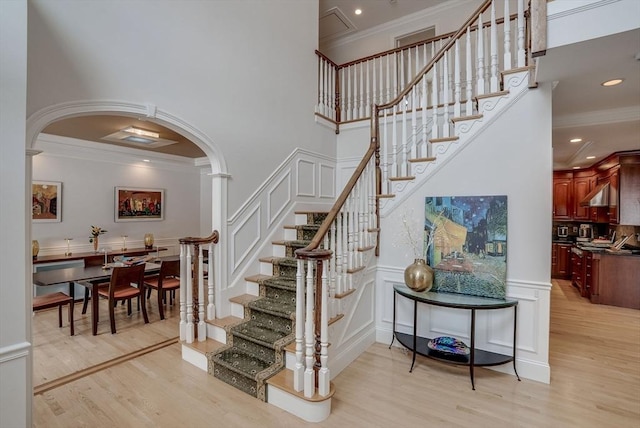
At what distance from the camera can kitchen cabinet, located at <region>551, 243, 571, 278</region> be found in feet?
23.7

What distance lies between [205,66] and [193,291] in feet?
8.07

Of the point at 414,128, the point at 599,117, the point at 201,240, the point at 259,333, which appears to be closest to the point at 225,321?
the point at 259,333

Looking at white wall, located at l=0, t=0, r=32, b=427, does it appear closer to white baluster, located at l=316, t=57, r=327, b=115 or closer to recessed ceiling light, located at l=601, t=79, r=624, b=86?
Answer: white baluster, located at l=316, t=57, r=327, b=115

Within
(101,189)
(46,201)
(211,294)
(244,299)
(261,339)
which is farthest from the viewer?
(101,189)

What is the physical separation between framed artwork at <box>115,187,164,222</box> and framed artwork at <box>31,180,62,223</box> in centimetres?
94

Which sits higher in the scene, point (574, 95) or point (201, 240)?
point (574, 95)

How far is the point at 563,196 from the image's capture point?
7.70 meters

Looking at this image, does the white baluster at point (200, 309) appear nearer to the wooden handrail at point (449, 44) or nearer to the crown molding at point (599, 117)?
the wooden handrail at point (449, 44)

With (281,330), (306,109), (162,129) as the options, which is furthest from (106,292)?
(306,109)

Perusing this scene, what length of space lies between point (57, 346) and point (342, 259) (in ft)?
11.6

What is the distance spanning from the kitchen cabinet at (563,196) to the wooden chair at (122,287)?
30.8ft

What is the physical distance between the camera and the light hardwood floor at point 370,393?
2.29m

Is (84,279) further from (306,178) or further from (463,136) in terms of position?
(463,136)

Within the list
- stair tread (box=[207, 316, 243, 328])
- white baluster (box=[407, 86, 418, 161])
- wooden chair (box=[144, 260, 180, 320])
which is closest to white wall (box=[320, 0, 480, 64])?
white baluster (box=[407, 86, 418, 161])
